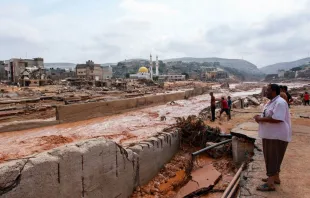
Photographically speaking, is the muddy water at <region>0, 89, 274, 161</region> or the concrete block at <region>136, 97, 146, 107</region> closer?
the muddy water at <region>0, 89, 274, 161</region>

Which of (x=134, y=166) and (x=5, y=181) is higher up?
(x=5, y=181)

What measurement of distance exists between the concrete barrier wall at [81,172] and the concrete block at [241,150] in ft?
7.37

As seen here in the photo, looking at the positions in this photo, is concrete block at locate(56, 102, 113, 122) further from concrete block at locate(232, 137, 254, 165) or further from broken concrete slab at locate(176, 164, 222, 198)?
concrete block at locate(232, 137, 254, 165)

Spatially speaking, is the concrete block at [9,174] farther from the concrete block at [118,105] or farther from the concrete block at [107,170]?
the concrete block at [118,105]

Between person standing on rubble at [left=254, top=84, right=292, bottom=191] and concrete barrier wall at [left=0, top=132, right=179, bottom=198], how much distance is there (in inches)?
104

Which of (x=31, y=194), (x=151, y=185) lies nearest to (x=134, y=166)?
(x=151, y=185)

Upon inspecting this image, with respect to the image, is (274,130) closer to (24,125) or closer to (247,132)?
(247,132)

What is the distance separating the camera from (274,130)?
11.9 feet

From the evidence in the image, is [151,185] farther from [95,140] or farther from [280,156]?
[280,156]

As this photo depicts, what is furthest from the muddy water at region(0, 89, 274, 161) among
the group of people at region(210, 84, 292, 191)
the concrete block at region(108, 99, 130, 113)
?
the group of people at region(210, 84, 292, 191)

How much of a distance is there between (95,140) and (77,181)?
2.48 feet

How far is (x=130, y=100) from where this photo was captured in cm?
2000

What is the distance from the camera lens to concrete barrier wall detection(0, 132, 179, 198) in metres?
3.34

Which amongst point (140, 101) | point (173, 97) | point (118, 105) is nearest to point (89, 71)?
point (173, 97)
